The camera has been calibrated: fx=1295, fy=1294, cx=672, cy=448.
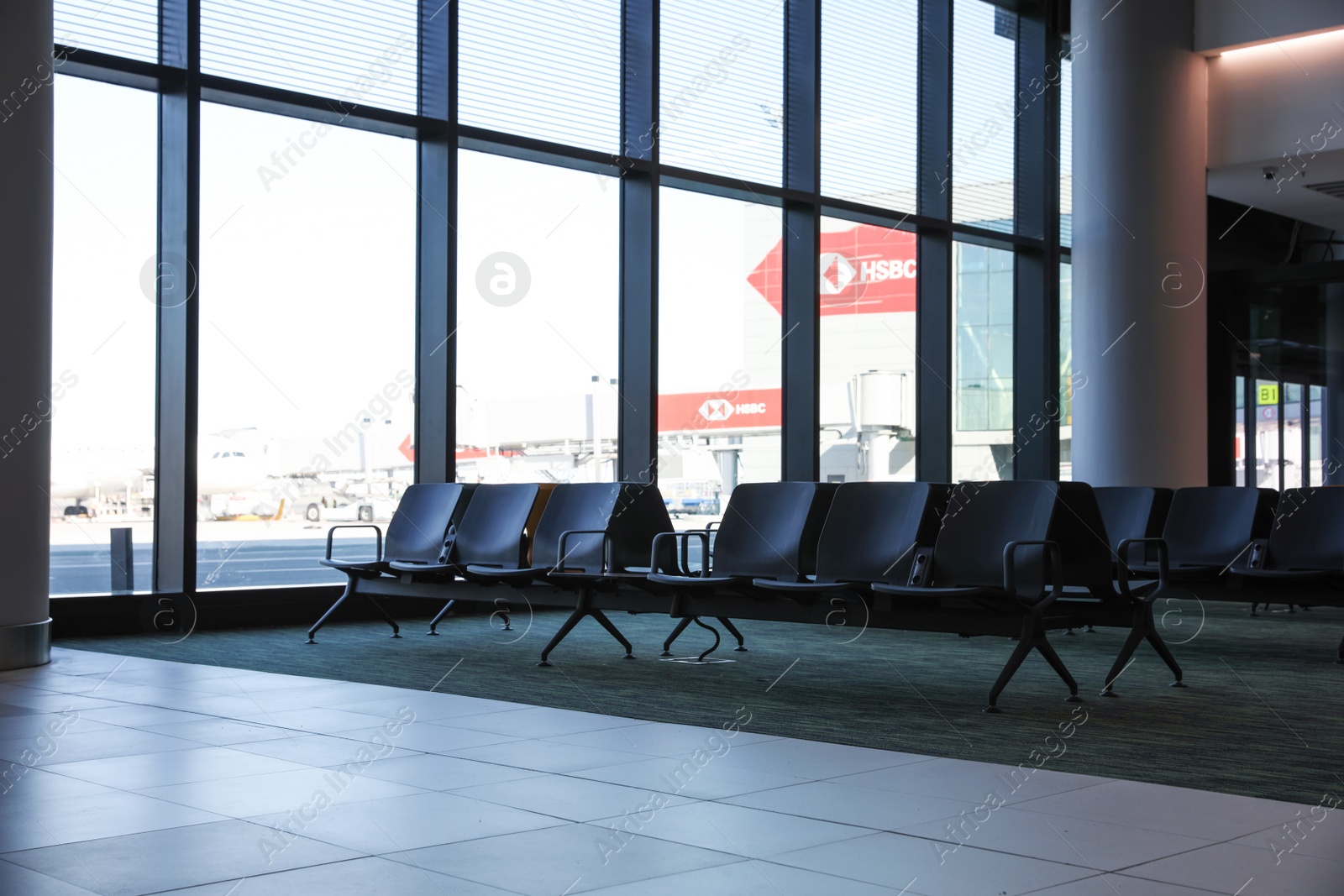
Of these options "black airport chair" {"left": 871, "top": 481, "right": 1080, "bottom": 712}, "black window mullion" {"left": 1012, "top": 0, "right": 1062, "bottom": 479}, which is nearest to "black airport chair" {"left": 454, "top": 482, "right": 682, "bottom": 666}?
"black airport chair" {"left": 871, "top": 481, "right": 1080, "bottom": 712}

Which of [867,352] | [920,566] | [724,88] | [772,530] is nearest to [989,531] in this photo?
[920,566]

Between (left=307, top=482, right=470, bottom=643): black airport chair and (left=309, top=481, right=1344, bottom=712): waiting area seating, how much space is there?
1 centimetres

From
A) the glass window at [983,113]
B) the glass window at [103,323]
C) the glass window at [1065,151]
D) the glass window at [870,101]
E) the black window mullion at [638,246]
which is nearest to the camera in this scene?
the glass window at [103,323]

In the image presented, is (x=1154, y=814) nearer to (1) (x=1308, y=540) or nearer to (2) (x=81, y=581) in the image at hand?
(1) (x=1308, y=540)

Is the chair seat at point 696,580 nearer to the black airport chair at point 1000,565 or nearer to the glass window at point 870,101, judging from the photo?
the black airport chair at point 1000,565

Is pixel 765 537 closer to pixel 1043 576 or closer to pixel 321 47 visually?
pixel 1043 576

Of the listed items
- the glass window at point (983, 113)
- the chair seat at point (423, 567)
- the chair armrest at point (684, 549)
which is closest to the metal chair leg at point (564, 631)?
the chair armrest at point (684, 549)

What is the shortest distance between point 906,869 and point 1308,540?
4578mm

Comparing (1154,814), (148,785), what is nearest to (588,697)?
(148,785)

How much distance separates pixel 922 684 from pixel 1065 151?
763 cm

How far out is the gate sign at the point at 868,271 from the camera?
9781mm

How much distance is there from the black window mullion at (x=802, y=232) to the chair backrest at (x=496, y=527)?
3402mm

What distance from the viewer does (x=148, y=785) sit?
9.88ft

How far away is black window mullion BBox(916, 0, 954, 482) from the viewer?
10219 millimetres
